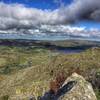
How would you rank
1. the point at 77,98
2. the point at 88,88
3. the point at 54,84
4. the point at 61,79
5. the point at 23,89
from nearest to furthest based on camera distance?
the point at 77,98 → the point at 88,88 → the point at 54,84 → the point at 61,79 → the point at 23,89

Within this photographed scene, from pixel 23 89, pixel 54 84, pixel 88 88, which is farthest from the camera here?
pixel 23 89

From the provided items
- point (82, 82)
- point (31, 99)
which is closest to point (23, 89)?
point (31, 99)

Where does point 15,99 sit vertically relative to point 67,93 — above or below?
below

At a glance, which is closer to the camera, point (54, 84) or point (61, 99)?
point (61, 99)

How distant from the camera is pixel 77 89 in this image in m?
29.8

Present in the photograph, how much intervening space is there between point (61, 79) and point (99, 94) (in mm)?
9208

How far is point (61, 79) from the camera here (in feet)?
153

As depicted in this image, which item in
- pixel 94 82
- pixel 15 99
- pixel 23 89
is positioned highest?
pixel 94 82

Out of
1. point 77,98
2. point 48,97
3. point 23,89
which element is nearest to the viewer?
point 77,98

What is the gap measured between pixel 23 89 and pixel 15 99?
5103cm

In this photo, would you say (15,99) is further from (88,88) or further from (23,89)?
(23,89)

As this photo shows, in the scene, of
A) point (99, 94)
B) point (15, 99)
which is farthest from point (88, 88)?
point (15, 99)

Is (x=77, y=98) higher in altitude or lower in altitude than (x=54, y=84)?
higher

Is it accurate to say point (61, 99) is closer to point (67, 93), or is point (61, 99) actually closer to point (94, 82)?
point (67, 93)
